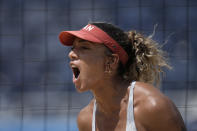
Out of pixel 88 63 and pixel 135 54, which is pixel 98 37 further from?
pixel 135 54

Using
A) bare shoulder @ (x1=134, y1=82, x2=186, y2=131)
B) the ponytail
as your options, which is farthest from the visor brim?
bare shoulder @ (x1=134, y1=82, x2=186, y2=131)

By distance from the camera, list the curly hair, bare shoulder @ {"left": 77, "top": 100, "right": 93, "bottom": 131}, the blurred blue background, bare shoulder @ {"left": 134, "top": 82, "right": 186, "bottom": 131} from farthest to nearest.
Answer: the blurred blue background
bare shoulder @ {"left": 77, "top": 100, "right": 93, "bottom": 131}
the curly hair
bare shoulder @ {"left": 134, "top": 82, "right": 186, "bottom": 131}

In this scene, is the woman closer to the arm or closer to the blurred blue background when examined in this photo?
the arm

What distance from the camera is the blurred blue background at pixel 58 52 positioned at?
5137 millimetres

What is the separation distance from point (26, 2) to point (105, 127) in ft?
10.2

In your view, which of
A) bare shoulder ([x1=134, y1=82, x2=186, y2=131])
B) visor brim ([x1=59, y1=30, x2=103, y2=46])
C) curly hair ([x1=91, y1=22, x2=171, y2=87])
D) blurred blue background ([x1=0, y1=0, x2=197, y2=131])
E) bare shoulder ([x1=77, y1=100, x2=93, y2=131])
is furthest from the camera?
blurred blue background ([x1=0, y1=0, x2=197, y2=131])

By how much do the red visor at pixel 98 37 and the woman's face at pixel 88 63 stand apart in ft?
0.11

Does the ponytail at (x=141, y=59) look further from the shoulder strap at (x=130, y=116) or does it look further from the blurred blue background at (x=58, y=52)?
the blurred blue background at (x=58, y=52)

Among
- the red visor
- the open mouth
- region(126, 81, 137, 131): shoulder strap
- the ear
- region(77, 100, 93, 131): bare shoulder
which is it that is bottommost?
region(77, 100, 93, 131): bare shoulder

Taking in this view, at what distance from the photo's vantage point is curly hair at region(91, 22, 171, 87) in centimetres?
257

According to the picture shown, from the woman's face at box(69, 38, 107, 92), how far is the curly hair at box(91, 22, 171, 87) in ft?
0.40

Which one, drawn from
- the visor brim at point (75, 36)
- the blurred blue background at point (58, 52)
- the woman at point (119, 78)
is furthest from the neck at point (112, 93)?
the blurred blue background at point (58, 52)

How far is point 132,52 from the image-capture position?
262 cm

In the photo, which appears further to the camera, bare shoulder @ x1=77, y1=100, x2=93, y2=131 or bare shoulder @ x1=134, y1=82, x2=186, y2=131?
bare shoulder @ x1=77, y1=100, x2=93, y2=131
